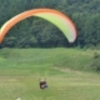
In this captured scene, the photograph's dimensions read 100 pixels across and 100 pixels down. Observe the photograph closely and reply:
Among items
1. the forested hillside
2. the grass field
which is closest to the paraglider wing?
the grass field

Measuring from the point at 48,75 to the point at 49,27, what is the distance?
2276cm

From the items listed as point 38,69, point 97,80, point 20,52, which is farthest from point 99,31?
point 97,80

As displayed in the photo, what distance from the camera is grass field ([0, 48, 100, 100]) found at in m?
24.7

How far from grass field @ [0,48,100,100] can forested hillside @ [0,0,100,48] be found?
6.25 metres

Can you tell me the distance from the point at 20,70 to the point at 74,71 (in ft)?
13.2

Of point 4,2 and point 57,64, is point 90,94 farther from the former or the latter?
point 4,2

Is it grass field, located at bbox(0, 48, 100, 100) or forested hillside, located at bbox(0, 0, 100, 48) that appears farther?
forested hillside, located at bbox(0, 0, 100, 48)

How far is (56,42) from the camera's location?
52.0 metres

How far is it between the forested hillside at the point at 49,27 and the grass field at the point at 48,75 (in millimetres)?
6252

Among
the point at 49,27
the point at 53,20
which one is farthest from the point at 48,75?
the point at 49,27

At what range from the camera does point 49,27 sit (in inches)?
2253

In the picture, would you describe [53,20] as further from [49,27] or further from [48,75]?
[49,27]

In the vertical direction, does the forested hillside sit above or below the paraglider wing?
below

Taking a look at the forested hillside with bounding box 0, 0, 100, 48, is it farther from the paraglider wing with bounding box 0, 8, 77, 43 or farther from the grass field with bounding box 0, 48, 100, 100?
the paraglider wing with bounding box 0, 8, 77, 43
